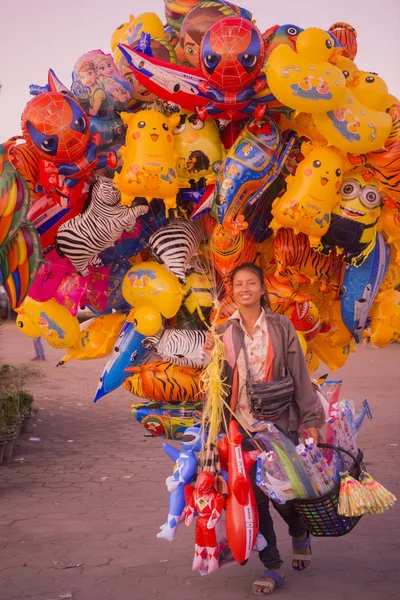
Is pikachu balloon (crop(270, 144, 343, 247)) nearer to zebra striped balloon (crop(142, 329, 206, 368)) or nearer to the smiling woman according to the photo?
the smiling woman

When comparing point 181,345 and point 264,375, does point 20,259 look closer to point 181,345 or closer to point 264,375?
point 181,345

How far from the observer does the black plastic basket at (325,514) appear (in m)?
3.41

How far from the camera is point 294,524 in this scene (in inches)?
150

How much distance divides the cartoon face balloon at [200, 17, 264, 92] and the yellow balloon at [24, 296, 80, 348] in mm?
1774

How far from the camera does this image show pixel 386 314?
16.6ft

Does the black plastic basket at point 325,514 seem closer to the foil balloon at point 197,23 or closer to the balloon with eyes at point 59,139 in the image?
the balloon with eyes at point 59,139

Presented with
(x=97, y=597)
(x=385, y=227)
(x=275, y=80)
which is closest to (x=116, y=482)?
(x=97, y=597)

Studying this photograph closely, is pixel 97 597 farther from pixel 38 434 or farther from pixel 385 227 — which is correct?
pixel 38 434

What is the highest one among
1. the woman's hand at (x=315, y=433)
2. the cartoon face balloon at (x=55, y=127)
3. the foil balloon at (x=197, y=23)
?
the foil balloon at (x=197, y=23)

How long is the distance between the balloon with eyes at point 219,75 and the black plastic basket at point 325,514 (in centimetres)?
202

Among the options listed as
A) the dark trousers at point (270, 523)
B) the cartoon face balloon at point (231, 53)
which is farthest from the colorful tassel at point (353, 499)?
the cartoon face balloon at point (231, 53)

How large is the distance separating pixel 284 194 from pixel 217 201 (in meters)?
0.38

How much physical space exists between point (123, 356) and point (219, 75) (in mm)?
1871

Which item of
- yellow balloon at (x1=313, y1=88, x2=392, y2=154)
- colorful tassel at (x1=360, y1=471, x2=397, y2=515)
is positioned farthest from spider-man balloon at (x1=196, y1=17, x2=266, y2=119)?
colorful tassel at (x1=360, y1=471, x2=397, y2=515)
